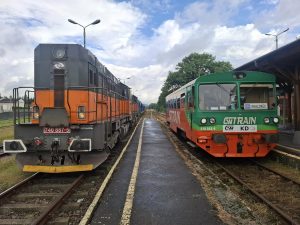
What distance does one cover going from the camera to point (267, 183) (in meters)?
9.15

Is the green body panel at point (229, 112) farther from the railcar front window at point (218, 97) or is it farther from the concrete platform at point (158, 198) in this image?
the concrete platform at point (158, 198)

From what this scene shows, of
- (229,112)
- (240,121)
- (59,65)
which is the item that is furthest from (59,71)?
(240,121)

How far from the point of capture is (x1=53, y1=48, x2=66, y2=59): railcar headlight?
34.8ft

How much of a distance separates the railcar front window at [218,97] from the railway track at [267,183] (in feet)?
6.11

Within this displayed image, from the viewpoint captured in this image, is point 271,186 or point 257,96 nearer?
point 271,186

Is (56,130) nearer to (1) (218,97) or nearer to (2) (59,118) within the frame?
(2) (59,118)

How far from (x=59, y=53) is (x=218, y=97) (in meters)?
5.04

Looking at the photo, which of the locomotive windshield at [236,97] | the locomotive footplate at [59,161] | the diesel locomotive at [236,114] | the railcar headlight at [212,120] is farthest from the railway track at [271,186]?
the locomotive footplate at [59,161]

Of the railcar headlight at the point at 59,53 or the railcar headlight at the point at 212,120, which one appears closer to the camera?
the railcar headlight at the point at 59,53

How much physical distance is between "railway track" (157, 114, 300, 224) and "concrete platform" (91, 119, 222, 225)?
1094 mm

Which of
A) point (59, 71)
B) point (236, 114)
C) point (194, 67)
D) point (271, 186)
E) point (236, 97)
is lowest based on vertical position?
point (271, 186)

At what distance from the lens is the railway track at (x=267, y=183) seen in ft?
22.3

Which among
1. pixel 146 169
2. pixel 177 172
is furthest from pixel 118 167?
pixel 177 172

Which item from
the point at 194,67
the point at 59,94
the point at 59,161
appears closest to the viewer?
the point at 59,161
